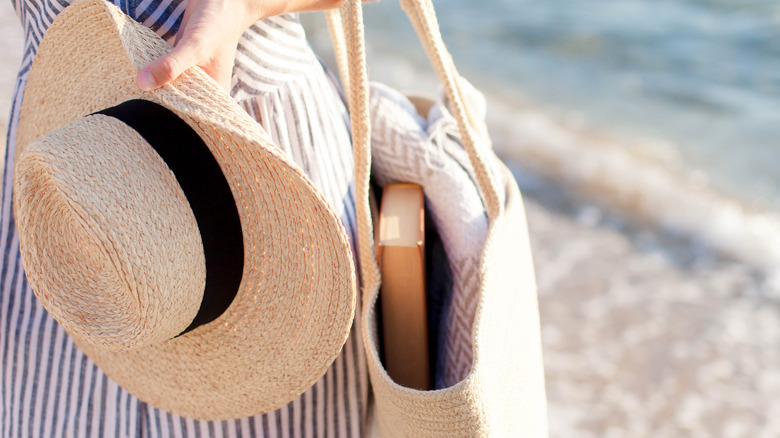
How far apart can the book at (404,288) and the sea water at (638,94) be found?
2.25m

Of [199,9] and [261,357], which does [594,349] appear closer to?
[261,357]

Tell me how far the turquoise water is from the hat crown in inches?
121

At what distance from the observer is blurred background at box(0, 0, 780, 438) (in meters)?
2.05

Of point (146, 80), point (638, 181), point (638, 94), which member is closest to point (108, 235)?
point (146, 80)

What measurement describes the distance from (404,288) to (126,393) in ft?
1.56

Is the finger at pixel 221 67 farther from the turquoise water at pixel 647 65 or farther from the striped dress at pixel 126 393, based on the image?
the turquoise water at pixel 647 65

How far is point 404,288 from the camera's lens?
863 millimetres

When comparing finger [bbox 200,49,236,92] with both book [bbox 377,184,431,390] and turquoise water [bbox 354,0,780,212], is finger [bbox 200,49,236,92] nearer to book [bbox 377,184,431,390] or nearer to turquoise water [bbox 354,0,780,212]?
book [bbox 377,184,431,390]

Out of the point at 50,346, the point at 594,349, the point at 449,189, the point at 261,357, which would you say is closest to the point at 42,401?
the point at 50,346

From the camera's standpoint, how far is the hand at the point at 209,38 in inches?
24.6

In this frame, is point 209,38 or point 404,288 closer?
point 209,38

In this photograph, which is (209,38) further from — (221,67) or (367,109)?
(367,109)

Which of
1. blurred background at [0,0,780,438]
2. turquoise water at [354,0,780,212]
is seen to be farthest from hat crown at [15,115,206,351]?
turquoise water at [354,0,780,212]

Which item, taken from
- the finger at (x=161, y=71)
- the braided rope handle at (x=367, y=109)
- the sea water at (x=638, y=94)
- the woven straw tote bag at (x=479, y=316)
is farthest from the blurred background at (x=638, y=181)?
the finger at (x=161, y=71)
